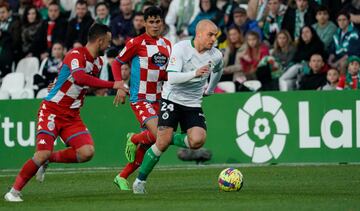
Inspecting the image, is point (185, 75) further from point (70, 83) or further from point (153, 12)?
point (153, 12)

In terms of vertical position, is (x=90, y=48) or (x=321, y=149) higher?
(x=90, y=48)

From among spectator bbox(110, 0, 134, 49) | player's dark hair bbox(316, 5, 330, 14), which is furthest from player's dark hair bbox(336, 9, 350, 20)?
spectator bbox(110, 0, 134, 49)

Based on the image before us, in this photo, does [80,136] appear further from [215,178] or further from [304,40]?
[304,40]

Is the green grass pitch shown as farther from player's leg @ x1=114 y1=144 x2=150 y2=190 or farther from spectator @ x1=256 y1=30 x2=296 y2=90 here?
spectator @ x1=256 y1=30 x2=296 y2=90

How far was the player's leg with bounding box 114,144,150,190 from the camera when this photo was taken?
15047 mm

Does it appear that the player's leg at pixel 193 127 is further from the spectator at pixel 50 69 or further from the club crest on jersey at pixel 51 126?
the spectator at pixel 50 69

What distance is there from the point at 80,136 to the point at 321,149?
22.7 feet

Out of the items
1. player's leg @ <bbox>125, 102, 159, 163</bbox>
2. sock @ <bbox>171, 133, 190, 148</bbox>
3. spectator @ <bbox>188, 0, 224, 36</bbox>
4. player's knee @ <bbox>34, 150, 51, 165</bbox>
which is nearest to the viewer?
player's knee @ <bbox>34, 150, 51, 165</bbox>

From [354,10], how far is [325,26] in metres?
0.73

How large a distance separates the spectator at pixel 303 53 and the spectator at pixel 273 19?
1157 millimetres

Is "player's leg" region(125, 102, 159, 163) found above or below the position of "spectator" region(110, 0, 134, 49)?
below

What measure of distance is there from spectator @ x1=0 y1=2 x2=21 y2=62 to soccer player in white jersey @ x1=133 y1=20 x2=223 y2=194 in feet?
40.3

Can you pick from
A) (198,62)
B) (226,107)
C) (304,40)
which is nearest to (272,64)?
(304,40)

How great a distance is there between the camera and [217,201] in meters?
12.7
